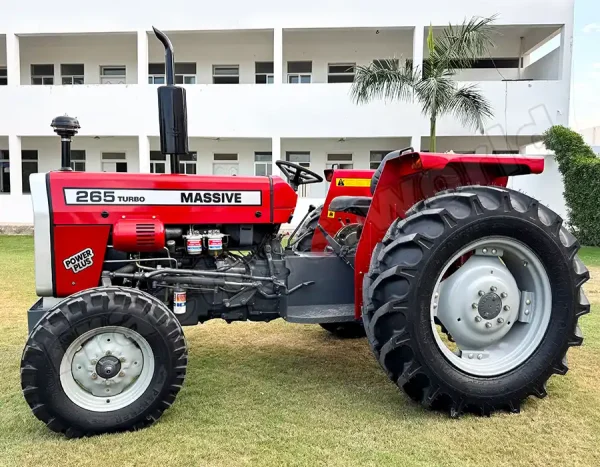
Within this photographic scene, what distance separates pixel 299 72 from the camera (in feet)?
54.8

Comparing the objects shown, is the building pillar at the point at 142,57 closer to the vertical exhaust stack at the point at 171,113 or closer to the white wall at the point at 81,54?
the white wall at the point at 81,54

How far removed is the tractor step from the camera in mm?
3143

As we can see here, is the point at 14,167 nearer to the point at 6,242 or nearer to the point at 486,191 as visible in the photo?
the point at 6,242

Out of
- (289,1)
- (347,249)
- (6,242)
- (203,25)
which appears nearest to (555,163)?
(289,1)

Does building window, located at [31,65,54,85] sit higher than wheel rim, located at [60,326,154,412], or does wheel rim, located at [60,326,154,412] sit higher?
building window, located at [31,65,54,85]

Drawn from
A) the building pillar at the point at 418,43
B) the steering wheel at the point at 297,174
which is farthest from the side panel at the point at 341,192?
the building pillar at the point at 418,43

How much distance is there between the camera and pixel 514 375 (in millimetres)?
2873

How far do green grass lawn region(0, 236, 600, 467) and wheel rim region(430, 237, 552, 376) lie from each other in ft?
1.04

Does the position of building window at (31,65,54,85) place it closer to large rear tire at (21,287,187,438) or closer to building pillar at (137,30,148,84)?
building pillar at (137,30,148,84)

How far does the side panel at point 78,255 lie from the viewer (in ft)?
9.43

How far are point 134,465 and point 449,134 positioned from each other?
13.5 m

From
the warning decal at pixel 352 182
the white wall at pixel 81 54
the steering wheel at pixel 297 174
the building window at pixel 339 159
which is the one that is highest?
the white wall at pixel 81 54

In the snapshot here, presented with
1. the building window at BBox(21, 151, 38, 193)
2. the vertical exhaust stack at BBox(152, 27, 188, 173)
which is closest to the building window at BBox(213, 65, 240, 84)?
the building window at BBox(21, 151, 38, 193)

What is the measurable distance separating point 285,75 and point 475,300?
1480 centimetres
